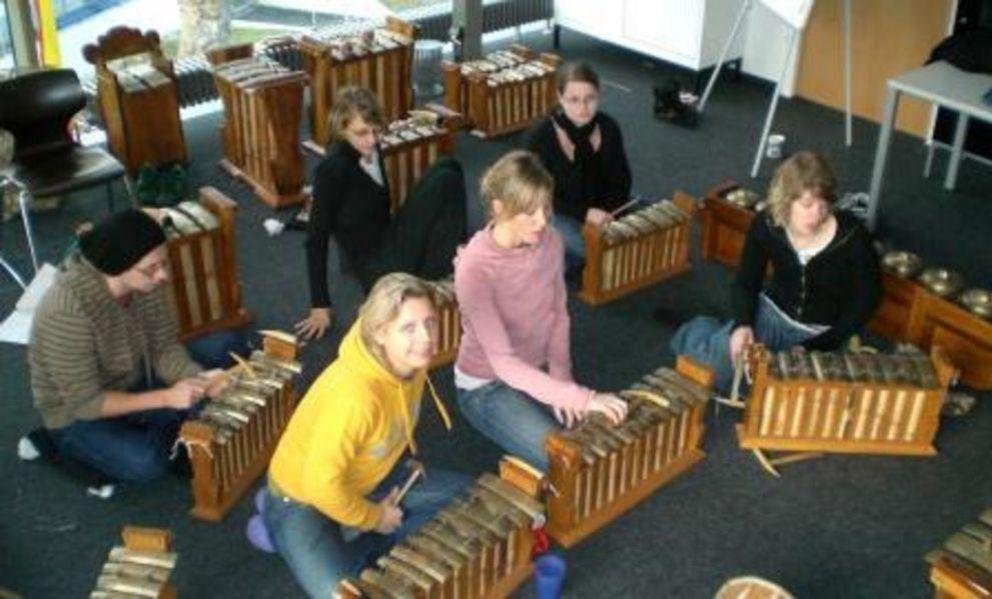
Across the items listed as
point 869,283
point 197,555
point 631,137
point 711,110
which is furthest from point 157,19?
point 869,283

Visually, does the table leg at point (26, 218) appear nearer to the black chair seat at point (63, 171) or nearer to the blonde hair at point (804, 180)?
the black chair seat at point (63, 171)

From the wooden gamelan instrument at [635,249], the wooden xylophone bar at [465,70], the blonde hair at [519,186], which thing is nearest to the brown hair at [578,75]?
the wooden gamelan instrument at [635,249]

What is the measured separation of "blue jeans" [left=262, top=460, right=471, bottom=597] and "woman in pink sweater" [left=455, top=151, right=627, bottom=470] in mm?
382

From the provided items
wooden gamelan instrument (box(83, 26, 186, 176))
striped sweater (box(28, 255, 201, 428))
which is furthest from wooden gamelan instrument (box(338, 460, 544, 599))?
wooden gamelan instrument (box(83, 26, 186, 176))

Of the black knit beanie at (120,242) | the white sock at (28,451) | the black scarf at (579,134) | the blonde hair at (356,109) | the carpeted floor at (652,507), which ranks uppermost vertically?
the blonde hair at (356,109)

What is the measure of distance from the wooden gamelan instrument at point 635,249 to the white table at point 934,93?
1.00 m

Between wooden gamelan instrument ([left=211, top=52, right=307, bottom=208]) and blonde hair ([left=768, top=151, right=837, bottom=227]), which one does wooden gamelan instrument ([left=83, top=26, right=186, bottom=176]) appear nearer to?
wooden gamelan instrument ([left=211, top=52, right=307, bottom=208])

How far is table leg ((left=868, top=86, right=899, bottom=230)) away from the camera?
16.5 ft

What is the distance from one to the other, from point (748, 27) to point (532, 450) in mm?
4462

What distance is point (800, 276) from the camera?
3902 millimetres

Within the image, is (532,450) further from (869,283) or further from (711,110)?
(711,110)

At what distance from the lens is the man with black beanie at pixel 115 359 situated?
326 centimetres

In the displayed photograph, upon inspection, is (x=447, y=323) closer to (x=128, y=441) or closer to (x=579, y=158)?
(x=579, y=158)

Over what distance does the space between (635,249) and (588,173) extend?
38 cm
